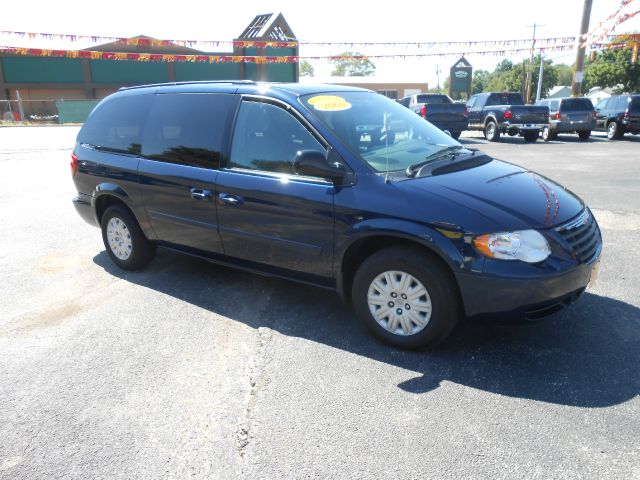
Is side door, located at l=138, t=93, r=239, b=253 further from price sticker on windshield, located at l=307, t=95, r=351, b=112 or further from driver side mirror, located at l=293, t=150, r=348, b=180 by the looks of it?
driver side mirror, located at l=293, t=150, r=348, b=180

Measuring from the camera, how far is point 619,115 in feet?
62.7

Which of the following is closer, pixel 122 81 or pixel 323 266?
pixel 323 266

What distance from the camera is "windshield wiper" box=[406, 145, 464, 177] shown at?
3604 millimetres

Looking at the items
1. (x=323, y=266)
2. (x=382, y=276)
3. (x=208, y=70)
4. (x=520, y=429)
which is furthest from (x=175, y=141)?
(x=208, y=70)

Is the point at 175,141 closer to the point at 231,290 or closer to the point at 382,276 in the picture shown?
the point at 231,290

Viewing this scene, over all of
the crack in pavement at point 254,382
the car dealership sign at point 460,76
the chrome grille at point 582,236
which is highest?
the car dealership sign at point 460,76

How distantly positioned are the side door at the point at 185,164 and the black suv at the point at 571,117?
57.3 ft

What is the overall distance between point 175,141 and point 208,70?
39.1m

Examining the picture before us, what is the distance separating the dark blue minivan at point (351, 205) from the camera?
3.12 meters

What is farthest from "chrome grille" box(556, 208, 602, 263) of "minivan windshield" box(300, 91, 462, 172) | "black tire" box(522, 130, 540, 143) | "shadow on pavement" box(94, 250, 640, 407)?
"black tire" box(522, 130, 540, 143)

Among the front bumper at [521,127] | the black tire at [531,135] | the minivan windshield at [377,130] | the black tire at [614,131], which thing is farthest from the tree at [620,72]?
the minivan windshield at [377,130]

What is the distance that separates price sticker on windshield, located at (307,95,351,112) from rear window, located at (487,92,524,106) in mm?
18496

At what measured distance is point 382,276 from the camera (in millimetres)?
3443

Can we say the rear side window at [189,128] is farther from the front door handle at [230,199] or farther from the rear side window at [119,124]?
the front door handle at [230,199]
